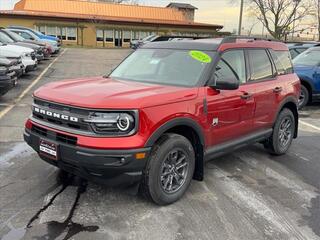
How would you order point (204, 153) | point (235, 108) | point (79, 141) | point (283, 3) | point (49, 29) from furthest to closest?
point (49, 29) → point (283, 3) → point (235, 108) → point (204, 153) → point (79, 141)

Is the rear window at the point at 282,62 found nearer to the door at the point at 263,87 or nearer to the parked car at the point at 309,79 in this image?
the door at the point at 263,87

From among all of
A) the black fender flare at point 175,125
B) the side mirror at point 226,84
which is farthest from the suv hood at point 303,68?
the black fender flare at point 175,125

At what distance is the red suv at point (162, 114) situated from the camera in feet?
13.8

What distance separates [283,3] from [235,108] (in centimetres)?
4657

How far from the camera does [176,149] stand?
4.71 m

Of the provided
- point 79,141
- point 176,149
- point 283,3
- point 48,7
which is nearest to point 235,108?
point 176,149

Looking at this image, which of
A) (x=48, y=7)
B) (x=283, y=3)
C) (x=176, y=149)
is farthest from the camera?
(x=48, y=7)

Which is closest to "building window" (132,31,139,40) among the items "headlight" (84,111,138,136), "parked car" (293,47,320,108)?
"parked car" (293,47,320,108)

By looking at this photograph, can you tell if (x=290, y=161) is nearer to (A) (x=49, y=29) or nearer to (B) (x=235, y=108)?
(B) (x=235, y=108)

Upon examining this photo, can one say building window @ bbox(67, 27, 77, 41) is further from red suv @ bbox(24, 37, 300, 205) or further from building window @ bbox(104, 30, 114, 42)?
red suv @ bbox(24, 37, 300, 205)

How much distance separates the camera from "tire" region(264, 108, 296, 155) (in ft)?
22.2

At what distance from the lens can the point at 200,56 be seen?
17.8 feet

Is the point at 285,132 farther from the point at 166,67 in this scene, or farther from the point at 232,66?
the point at 166,67

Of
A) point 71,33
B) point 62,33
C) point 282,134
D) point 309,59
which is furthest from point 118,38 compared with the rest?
point 282,134
